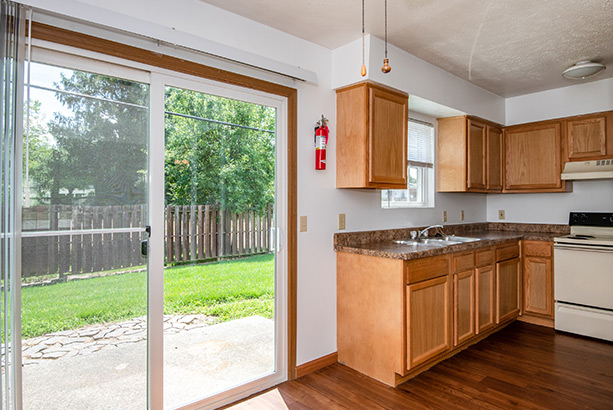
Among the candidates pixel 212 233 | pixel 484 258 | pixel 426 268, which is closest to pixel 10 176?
pixel 212 233

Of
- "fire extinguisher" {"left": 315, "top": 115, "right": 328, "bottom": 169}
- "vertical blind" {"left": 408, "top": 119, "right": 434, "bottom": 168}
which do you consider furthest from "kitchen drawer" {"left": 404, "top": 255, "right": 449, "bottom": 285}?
"vertical blind" {"left": 408, "top": 119, "right": 434, "bottom": 168}

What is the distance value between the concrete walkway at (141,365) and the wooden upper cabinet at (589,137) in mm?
3658

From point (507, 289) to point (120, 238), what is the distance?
3.50 m

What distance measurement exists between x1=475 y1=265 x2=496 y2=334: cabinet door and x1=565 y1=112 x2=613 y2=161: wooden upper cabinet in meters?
1.69

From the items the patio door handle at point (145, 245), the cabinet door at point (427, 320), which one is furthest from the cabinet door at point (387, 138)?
the patio door handle at point (145, 245)

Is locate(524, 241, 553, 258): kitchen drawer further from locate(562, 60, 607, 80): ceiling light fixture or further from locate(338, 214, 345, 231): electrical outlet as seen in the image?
locate(338, 214, 345, 231): electrical outlet

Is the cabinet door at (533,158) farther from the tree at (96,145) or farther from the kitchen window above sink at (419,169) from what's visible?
the tree at (96,145)

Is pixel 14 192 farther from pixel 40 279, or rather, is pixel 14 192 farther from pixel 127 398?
pixel 127 398

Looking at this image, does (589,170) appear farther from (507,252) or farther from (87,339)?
(87,339)

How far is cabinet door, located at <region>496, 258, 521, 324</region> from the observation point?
3.45m

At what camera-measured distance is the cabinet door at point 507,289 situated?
345cm

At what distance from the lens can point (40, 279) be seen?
1760mm

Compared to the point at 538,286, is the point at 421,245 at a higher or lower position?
higher

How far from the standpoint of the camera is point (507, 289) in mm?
3613
